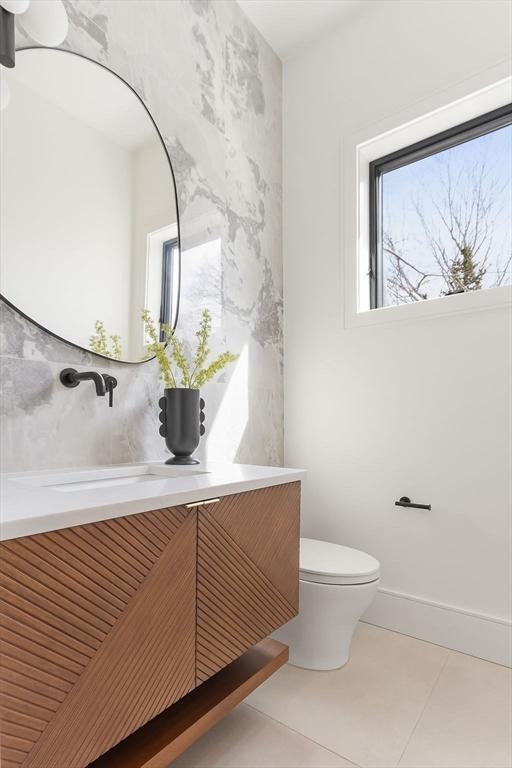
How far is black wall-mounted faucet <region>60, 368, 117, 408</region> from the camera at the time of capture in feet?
4.55

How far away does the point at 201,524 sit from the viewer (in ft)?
3.54

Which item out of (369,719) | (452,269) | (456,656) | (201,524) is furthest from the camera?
(452,269)

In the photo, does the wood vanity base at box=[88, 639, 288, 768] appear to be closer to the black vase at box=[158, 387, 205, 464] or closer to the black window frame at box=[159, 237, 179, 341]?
the black vase at box=[158, 387, 205, 464]

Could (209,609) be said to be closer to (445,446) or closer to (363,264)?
(445,446)

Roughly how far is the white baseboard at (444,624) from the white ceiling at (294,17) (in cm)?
289

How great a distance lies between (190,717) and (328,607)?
65 cm

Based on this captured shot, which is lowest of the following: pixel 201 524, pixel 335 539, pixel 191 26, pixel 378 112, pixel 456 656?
pixel 456 656

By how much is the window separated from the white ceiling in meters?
0.77

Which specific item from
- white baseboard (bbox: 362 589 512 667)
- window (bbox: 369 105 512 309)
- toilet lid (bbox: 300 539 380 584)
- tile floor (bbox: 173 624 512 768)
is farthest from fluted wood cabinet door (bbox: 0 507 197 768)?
window (bbox: 369 105 512 309)

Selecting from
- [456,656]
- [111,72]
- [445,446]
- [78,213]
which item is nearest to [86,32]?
[111,72]

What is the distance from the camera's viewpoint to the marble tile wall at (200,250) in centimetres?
137

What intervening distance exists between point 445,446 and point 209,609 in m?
1.30

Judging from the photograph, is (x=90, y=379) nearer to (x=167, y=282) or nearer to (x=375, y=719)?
(x=167, y=282)

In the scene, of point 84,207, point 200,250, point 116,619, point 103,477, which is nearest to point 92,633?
point 116,619
